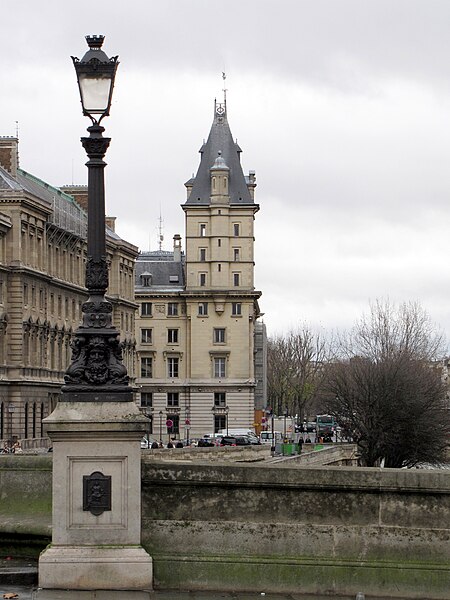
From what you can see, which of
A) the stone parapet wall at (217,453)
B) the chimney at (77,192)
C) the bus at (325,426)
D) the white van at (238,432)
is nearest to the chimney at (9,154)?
the chimney at (77,192)

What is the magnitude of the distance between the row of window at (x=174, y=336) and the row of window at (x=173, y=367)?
1642 mm

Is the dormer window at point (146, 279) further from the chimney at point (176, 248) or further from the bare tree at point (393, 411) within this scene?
the bare tree at point (393, 411)

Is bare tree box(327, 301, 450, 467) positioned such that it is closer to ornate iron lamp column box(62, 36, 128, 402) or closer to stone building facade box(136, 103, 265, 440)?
stone building facade box(136, 103, 265, 440)

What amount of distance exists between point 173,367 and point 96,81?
125935 mm

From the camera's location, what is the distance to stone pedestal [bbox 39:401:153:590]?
47.3ft

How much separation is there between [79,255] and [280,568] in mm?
95386

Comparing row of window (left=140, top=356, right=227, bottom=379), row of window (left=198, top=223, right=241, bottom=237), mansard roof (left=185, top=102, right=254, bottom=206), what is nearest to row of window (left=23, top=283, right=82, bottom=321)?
row of window (left=198, top=223, right=241, bottom=237)

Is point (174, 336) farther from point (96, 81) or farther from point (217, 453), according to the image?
point (96, 81)

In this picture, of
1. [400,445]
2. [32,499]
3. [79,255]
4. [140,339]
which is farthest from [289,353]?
[32,499]

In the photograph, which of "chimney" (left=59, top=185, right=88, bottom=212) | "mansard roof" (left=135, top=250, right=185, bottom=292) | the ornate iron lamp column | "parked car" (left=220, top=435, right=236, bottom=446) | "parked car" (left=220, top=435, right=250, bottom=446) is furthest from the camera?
"mansard roof" (left=135, top=250, right=185, bottom=292)

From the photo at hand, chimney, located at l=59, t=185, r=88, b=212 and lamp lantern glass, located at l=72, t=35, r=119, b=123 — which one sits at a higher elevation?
chimney, located at l=59, t=185, r=88, b=212

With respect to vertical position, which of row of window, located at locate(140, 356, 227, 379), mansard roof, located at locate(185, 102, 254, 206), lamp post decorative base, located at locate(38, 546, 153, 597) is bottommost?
lamp post decorative base, located at locate(38, 546, 153, 597)

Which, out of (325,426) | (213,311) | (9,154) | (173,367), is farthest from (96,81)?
(325,426)

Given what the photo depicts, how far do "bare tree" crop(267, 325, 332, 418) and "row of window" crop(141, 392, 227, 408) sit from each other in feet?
141
